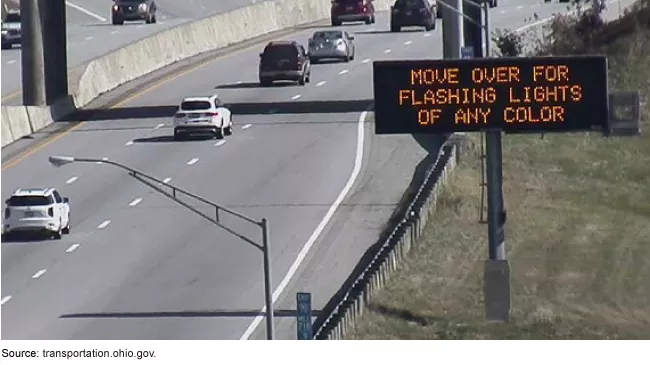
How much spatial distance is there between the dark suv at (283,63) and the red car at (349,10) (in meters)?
22.5

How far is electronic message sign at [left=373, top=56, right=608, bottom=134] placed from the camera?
49.6 meters

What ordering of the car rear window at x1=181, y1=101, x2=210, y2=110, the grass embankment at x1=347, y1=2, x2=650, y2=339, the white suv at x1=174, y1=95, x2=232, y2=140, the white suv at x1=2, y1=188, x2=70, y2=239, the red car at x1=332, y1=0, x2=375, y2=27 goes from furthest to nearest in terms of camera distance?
the red car at x1=332, y1=0, x2=375, y2=27 → the white suv at x1=174, y1=95, x2=232, y2=140 → the car rear window at x1=181, y1=101, x2=210, y2=110 → the white suv at x1=2, y1=188, x2=70, y2=239 → the grass embankment at x1=347, y1=2, x2=650, y2=339

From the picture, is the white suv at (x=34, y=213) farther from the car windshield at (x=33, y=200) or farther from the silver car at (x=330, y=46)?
the silver car at (x=330, y=46)

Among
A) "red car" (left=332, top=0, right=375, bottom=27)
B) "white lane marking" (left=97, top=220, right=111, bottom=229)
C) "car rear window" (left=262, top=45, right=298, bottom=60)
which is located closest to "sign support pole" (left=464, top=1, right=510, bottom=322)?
"white lane marking" (left=97, top=220, right=111, bottom=229)

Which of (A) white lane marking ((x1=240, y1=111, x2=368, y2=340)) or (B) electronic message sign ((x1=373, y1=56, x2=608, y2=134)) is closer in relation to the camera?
(B) electronic message sign ((x1=373, y1=56, x2=608, y2=134))

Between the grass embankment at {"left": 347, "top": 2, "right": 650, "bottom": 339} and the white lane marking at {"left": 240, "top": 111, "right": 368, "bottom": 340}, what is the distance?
8.78 ft

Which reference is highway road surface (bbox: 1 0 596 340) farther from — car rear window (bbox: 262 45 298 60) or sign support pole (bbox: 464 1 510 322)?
sign support pole (bbox: 464 1 510 322)

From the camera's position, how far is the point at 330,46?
102 metres

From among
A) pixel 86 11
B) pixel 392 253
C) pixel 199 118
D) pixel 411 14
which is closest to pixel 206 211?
pixel 392 253

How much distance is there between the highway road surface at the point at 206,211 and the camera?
5447cm

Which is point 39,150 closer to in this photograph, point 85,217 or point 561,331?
point 85,217

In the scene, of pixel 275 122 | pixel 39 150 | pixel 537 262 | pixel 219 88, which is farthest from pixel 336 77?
pixel 537 262

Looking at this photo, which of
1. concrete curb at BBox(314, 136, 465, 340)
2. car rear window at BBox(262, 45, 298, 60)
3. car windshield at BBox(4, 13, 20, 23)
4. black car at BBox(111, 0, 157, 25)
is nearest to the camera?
concrete curb at BBox(314, 136, 465, 340)

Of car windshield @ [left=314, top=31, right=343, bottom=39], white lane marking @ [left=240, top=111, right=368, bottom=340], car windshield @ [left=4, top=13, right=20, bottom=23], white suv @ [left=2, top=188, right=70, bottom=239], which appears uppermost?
car windshield @ [left=4, top=13, right=20, bottom=23]
